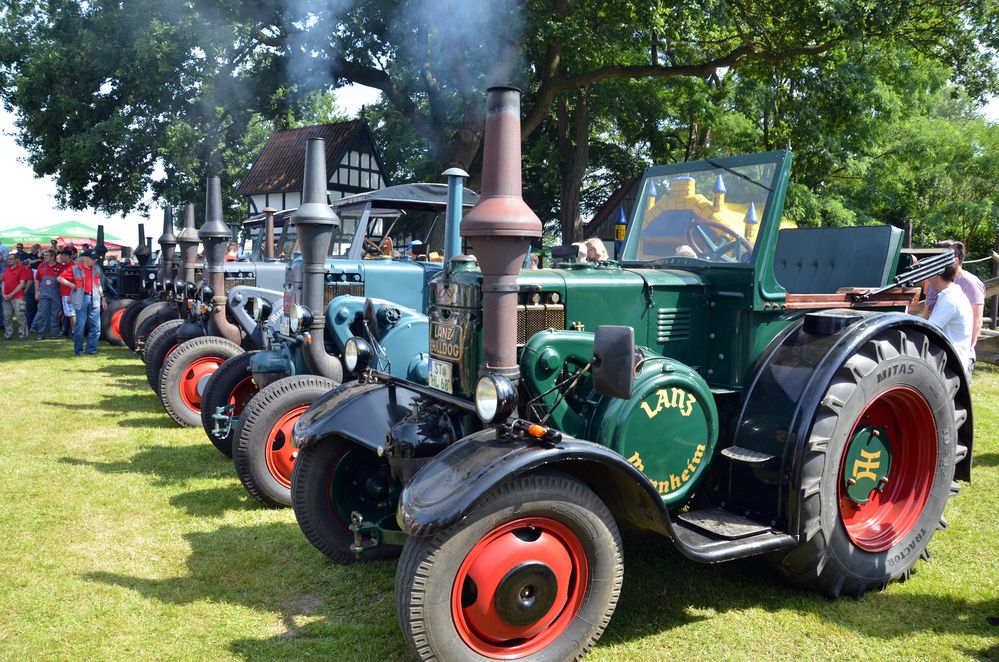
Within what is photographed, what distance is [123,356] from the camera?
12.9m

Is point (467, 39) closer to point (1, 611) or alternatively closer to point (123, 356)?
point (123, 356)

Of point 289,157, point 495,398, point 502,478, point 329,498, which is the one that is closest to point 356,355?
point 329,498

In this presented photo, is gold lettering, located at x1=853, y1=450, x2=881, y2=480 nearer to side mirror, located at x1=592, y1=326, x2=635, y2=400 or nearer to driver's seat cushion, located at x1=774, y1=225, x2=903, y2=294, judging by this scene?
driver's seat cushion, located at x1=774, y1=225, x2=903, y2=294

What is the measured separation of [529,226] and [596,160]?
2192 cm

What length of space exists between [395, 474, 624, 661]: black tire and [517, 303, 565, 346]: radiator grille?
77cm

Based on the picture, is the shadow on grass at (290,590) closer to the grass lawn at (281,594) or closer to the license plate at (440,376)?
the grass lawn at (281,594)

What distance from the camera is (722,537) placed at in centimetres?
328

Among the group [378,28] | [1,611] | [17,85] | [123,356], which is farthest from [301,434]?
[17,85]

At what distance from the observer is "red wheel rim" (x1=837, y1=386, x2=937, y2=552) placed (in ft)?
12.5

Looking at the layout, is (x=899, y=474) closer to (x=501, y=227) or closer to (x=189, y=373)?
(x=501, y=227)

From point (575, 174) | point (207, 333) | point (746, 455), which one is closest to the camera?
point (746, 455)

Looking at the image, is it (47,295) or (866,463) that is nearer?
(866,463)

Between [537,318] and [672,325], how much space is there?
77cm

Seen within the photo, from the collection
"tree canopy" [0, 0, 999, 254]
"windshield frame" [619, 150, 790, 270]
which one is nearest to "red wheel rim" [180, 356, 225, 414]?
"windshield frame" [619, 150, 790, 270]
